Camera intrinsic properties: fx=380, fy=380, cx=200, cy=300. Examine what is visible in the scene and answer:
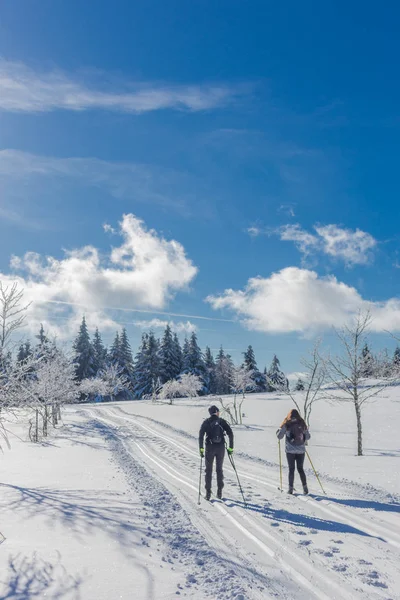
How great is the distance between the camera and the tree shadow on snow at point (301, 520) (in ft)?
21.2

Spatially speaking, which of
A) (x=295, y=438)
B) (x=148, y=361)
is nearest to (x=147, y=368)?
(x=148, y=361)

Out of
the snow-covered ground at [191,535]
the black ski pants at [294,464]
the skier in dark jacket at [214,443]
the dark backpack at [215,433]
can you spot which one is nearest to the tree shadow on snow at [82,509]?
the snow-covered ground at [191,535]

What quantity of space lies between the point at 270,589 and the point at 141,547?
6.72 ft

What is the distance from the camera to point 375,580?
4656 millimetres

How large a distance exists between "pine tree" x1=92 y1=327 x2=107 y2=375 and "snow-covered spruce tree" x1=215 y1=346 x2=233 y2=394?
2559cm

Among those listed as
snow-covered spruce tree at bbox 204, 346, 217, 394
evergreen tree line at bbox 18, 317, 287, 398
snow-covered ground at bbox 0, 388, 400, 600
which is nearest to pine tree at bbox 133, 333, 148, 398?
evergreen tree line at bbox 18, 317, 287, 398

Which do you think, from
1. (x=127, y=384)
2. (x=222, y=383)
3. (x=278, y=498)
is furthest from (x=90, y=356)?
(x=278, y=498)

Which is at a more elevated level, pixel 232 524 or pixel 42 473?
pixel 232 524

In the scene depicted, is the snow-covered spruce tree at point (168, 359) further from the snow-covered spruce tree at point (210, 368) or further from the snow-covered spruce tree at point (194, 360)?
the snow-covered spruce tree at point (210, 368)

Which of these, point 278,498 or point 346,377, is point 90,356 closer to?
point 346,377

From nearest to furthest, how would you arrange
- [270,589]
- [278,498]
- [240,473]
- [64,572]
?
[270,589]
[64,572]
[278,498]
[240,473]

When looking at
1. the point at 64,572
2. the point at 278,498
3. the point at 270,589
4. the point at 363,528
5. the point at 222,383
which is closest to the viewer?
the point at 270,589

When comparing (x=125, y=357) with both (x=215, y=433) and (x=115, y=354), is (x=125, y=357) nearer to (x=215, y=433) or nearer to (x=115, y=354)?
(x=115, y=354)

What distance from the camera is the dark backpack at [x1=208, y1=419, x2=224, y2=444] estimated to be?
8.89 m
